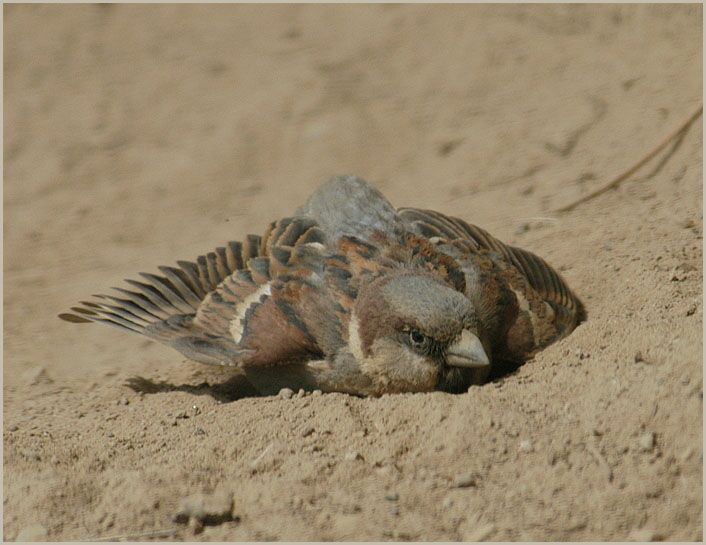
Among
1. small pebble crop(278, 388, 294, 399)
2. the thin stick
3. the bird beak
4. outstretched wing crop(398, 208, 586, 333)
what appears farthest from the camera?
the thin stick

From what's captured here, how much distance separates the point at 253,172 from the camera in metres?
8.05

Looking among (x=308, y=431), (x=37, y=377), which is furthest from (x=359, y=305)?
(x=37, y=377)

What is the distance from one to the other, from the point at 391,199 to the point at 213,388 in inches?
106

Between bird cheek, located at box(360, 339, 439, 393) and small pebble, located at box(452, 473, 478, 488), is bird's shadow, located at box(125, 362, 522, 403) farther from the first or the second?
small pebble, located at box(452, 473, 478, 488)

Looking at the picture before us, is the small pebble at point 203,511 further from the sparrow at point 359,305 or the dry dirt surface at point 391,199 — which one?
the sparrow at point 359,305

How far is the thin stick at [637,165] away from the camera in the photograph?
21.5 feet

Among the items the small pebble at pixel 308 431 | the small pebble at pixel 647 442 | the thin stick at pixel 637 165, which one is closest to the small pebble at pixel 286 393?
the small pebble at pixel 308 431

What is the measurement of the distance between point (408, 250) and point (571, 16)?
478 cm

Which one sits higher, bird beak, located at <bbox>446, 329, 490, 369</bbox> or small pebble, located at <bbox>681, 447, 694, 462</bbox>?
bird beak, located at <bbox>446, 329, 490, 369</bbox>

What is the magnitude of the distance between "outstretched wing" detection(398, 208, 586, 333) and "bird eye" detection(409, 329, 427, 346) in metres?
0.78

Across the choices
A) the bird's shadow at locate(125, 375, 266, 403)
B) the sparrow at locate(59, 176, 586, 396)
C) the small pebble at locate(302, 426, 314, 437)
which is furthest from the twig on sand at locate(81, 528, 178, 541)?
the bird's shadow at locate(125, 375, 266, 403)

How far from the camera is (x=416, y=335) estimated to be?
172 inches

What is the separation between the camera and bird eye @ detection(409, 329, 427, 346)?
435 cm

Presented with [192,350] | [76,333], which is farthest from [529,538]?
[76,333]
